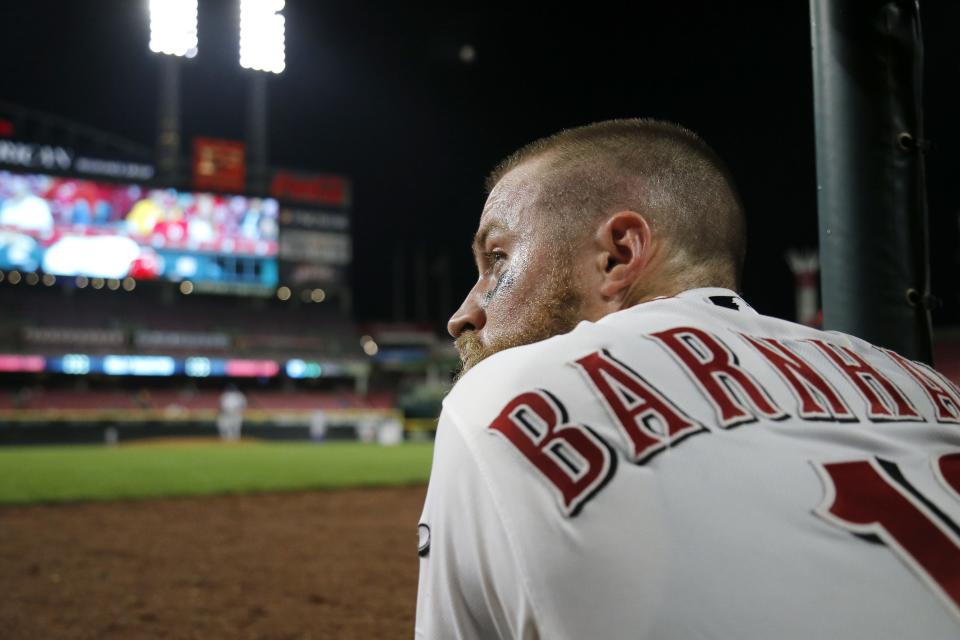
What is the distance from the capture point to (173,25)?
9336mm

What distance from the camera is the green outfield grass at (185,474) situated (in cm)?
1116

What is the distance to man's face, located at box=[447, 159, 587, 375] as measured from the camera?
4.36 feet

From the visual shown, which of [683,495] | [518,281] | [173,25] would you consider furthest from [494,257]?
[173,25]

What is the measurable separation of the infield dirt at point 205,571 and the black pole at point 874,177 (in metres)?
3.06

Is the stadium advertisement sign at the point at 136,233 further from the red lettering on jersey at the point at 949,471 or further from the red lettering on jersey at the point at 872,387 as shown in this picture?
the red lettering on jersey at the point at 949,471

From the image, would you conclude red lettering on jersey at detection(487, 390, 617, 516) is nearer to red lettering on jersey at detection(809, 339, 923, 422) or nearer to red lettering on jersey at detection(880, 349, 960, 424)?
red lettering on jersey at detection(809, 339, 923, 422)

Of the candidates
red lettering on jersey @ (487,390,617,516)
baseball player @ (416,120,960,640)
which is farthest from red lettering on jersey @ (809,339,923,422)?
red lettering on jersey @ (487,390,617,516)

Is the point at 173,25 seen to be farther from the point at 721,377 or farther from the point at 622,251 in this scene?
the point at 721,377

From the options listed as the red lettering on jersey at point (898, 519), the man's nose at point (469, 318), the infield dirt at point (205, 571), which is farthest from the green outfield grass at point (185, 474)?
the red lettering on jersey at point (898, 519)

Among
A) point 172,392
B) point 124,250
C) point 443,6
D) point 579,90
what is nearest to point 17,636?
point 443,6

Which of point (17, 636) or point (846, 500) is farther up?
point (846, 500)

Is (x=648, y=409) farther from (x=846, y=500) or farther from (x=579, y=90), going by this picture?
(x=579, y=90)

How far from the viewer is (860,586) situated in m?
0.87

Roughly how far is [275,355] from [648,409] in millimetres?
43238
